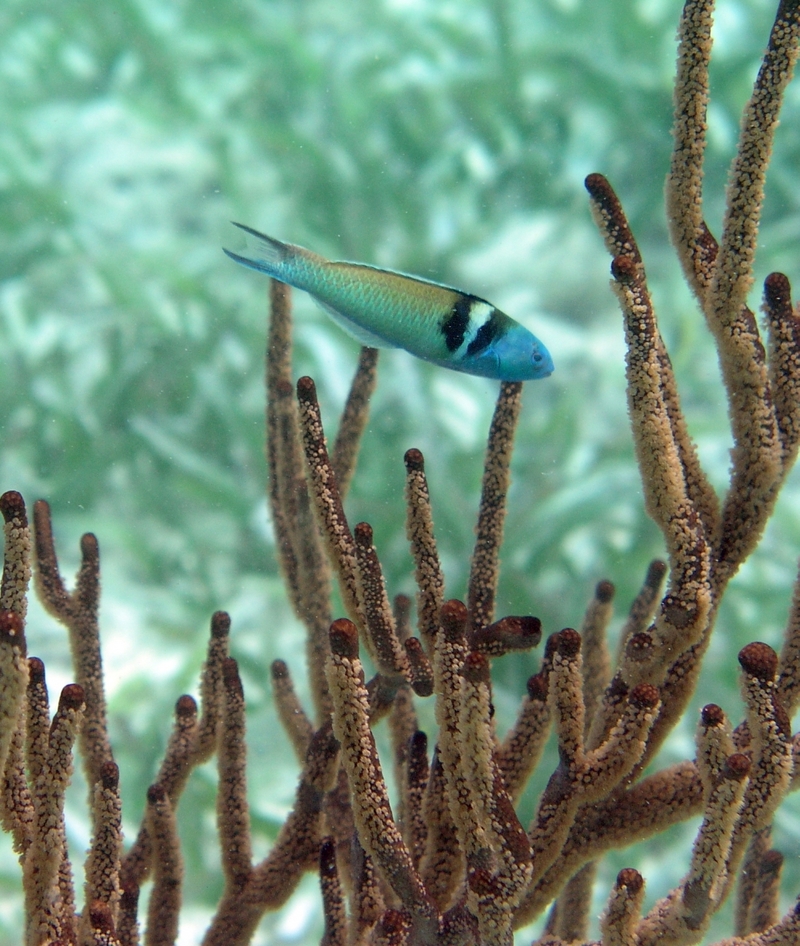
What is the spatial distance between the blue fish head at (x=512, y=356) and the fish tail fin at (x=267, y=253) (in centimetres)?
45

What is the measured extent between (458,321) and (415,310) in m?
0.09

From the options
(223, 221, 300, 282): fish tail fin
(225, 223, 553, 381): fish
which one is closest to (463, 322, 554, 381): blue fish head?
(225, 223, 553, 381): fish

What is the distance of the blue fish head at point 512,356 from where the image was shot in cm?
170

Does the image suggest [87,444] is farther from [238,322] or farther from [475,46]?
[475,46]

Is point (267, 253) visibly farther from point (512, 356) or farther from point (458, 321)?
point (512, 356)

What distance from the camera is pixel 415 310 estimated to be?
1.69 meters

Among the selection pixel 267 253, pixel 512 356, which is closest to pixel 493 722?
pixel 512 356

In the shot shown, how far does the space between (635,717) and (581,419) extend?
346 cm

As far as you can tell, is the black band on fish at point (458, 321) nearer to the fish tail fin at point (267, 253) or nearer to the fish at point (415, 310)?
the fish at point (415, 310)

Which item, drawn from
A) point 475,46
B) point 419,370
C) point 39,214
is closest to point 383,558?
point 419,370

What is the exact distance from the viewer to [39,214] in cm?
539

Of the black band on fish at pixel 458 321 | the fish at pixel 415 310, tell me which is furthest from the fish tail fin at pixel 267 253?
the black band on fish at pixel 458 321

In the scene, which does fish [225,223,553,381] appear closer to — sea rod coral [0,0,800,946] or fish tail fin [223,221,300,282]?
fish tail fin [223,221,300,282]

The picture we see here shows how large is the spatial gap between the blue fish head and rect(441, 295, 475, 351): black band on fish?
0.06m
